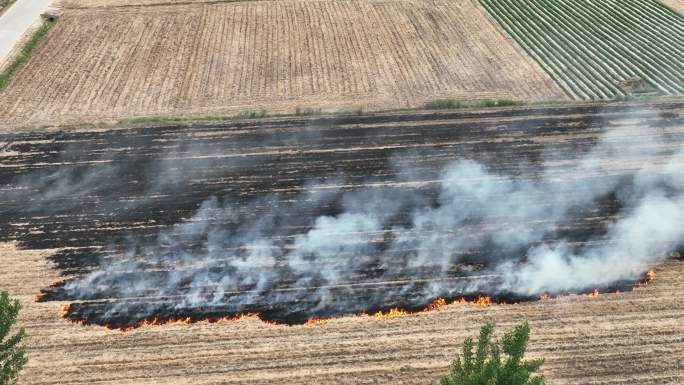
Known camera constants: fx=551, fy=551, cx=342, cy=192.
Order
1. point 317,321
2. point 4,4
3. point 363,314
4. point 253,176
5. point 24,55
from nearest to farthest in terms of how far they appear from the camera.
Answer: point 317,321, point 363,314, point 253,176, point 24,55, point 4,4

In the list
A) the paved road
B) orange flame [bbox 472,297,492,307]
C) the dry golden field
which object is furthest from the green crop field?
the paved road

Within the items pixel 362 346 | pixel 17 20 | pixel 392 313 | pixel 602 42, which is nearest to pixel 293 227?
pixel 392 313

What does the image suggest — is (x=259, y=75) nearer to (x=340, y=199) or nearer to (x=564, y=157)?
(x=340, y=199)

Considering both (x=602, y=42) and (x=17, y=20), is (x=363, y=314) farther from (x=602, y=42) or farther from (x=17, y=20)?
(x=17, y=20)

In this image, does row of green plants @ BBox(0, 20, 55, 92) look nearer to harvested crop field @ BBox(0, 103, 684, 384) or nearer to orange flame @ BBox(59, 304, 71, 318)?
harvested crop field @ BBox(0, 103, 684, 384)

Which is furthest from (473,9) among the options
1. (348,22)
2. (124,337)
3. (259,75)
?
(124,337)

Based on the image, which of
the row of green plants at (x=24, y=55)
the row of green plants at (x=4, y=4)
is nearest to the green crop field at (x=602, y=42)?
the row of green plants at (x=24, y=55)

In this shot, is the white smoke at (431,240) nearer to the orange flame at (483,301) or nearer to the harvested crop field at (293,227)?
the harvested crop field at (293,227)
